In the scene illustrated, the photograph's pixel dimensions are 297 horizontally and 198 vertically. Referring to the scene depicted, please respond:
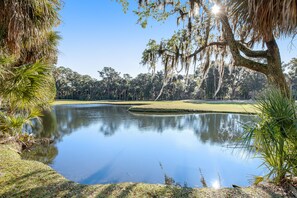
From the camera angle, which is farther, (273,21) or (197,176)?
(197,176)

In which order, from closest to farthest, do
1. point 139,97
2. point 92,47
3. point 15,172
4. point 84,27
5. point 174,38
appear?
point 15,172 → point 174,38 → point 84,27 → point 92,47 → point 139,97

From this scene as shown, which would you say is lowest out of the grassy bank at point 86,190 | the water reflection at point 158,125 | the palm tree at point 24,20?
the water reflection at point 158,125

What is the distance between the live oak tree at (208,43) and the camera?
3285 millimetres

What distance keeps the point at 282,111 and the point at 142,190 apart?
95.3 inches

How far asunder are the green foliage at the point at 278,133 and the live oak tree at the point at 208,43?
0.46 metres

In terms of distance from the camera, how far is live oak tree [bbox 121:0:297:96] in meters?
3.29

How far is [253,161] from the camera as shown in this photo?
5.73 m

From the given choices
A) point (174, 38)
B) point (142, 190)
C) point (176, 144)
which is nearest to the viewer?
point (142, 190)

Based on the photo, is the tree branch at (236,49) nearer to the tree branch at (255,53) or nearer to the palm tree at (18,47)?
the tree branch at (255,53)

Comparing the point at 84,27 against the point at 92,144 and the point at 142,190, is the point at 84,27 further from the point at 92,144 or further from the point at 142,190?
the point at 142,190

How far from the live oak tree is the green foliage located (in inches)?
18.1

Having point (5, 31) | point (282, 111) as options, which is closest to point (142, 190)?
point (282, 111)

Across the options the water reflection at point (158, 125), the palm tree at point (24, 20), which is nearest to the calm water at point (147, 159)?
the water reflection at point (158, 125)

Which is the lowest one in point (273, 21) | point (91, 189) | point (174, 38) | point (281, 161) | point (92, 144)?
point (92, 144)
